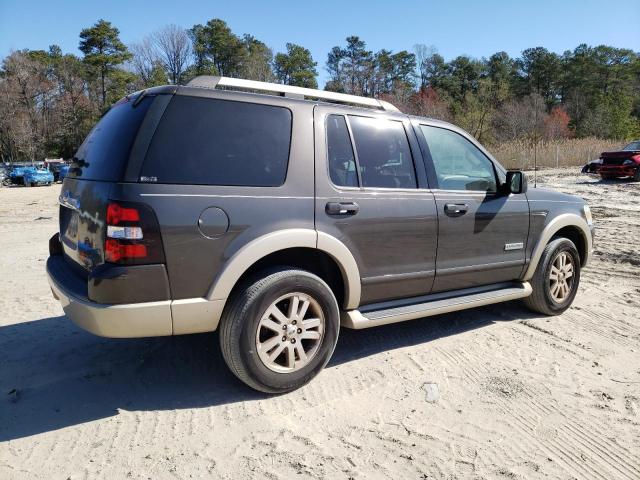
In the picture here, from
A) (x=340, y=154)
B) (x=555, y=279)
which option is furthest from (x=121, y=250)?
(x=555, y=279)

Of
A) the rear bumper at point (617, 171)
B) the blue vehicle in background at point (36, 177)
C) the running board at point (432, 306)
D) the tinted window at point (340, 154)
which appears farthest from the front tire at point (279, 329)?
the blue vehicle in background at point (36, 177)

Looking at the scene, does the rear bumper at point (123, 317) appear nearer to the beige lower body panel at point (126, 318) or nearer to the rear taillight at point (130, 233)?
the beige lower body panel at point (126, 318)

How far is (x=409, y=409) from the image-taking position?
3.06 m

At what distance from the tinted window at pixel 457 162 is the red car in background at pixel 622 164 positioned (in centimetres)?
1930

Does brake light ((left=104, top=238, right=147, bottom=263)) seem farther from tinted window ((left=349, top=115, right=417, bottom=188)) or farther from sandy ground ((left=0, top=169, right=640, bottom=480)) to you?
tinted window ((left=349, top=115, right=417, bottom=188))

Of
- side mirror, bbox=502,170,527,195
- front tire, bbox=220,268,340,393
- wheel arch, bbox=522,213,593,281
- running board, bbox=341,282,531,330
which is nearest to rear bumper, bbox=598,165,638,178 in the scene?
wheel arch, bbox=522,213,593,281

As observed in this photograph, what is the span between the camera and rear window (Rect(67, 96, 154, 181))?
281 cm

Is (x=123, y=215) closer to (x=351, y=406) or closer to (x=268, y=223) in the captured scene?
(x=268, y=223)

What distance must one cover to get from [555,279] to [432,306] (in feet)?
5.84

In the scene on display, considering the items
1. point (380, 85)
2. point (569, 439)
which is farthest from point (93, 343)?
point (380, 85)

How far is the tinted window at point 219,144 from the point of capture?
2820mm

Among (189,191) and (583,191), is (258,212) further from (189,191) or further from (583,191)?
(583,191)

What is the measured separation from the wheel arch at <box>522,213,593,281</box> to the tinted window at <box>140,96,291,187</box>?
9.13ft

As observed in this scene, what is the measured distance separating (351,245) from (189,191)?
1194 mm
